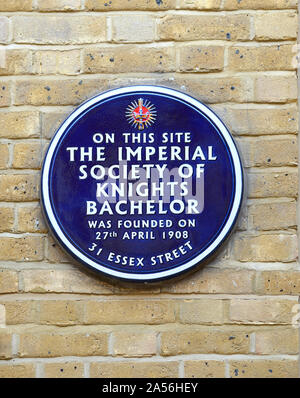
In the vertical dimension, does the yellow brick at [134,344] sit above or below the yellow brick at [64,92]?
below

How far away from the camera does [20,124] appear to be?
1.88m

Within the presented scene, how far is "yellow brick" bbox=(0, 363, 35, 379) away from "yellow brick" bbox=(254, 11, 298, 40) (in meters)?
1.27

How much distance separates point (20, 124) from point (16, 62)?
20cm

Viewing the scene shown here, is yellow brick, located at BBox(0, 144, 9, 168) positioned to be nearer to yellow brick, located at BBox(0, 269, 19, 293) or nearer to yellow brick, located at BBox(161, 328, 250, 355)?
yellow brick, located at BBox(0, 269, 19, 293)

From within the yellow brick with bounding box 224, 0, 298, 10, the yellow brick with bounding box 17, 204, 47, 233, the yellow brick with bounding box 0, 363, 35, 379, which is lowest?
the yellow brick with bounding box 0, 363, 35, 379

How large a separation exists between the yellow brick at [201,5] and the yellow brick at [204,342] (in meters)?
1.02

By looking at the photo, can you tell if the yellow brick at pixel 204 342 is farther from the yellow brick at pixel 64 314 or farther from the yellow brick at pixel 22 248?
the yellow brick at pixel 22 248

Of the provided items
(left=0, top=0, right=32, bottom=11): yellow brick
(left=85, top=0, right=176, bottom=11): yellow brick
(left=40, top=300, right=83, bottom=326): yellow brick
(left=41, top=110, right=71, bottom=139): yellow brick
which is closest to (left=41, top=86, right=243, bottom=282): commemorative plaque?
(left=41, top=110, right=71, bottom=139): yellow brick

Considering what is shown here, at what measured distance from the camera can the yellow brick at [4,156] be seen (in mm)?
1876

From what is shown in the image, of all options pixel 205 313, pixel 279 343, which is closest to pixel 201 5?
pixel 205 313

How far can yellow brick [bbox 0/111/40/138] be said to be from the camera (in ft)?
6.17

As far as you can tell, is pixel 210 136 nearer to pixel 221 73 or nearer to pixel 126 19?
pixel 221 73

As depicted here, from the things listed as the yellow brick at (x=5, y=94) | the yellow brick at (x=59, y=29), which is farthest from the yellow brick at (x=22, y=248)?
the yellow brick at (x=59, y=29)

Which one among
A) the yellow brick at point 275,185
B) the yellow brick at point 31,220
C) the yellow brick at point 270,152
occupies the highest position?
the yellow brick at point 270,152
